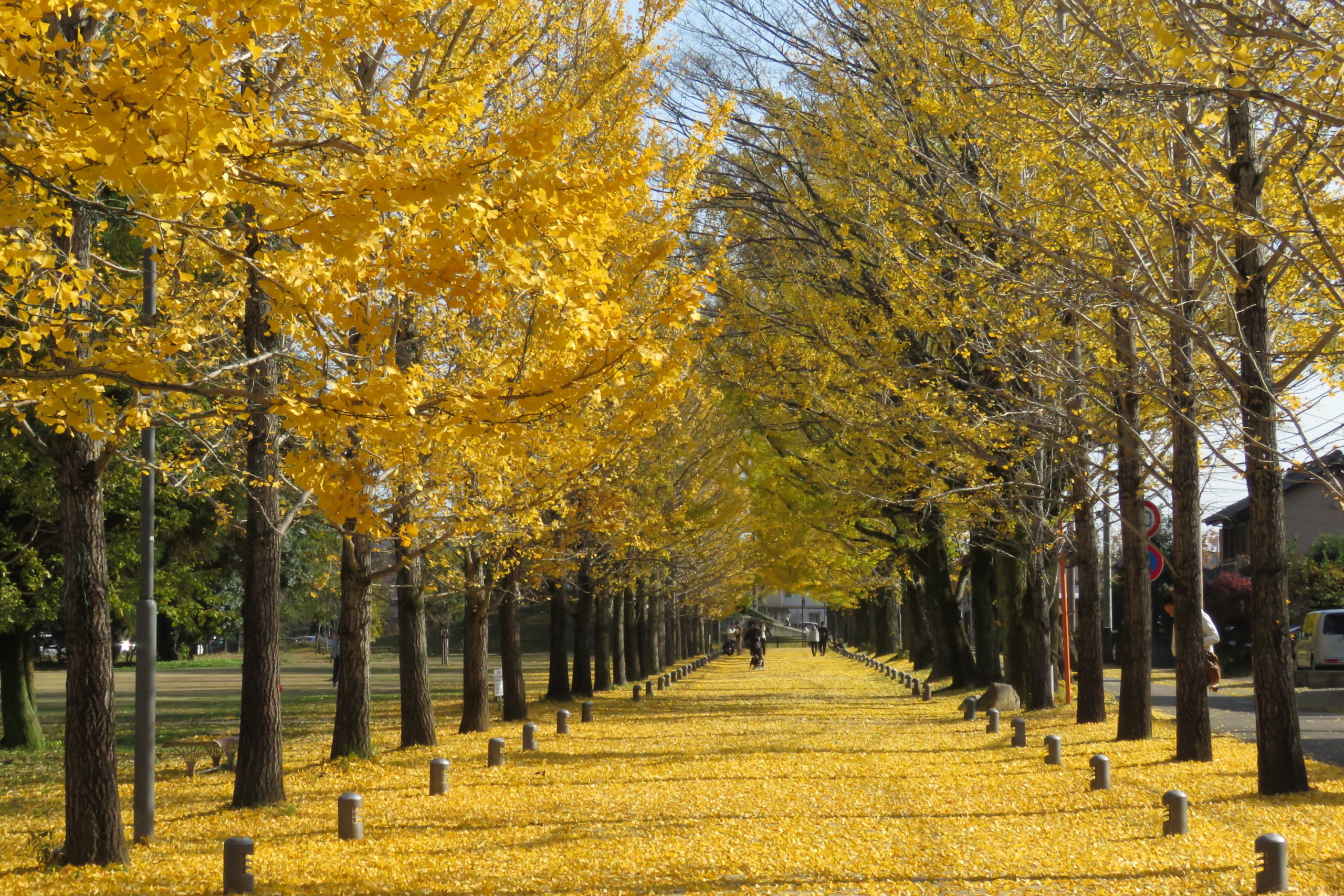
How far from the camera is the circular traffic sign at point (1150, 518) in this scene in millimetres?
16663

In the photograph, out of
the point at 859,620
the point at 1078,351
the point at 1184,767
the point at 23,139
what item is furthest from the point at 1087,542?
the point at 859,620

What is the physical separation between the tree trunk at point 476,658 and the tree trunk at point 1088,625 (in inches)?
345

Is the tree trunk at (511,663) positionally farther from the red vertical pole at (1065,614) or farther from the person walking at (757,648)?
the person walking at (757,648)

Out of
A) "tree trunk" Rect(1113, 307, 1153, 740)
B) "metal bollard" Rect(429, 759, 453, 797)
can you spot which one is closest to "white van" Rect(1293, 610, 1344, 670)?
"tree trunk" Rect(1113, 307, 1153, 740)

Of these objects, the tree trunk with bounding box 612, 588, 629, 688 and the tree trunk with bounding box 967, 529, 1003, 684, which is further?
the tree trunk with bounding box 612, 588, 629, 688

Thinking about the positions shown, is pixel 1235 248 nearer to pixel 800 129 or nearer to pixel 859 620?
pixel 800 129

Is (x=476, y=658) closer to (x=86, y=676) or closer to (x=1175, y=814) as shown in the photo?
(x=86, y=676)

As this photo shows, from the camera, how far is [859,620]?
7294 cm

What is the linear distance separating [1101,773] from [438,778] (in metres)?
6.49

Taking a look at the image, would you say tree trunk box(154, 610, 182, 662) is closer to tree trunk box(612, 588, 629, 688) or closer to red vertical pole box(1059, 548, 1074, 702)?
tree trunk box(612, 588, 629, 688)

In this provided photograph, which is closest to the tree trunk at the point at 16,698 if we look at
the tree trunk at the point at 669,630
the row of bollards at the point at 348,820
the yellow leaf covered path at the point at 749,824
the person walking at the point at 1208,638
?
the yellow leaf covered path at the point at 749,824

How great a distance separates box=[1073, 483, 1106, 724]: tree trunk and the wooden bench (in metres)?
11.6

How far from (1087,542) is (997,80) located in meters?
8.99

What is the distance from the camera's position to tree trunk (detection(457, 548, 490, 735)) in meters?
19.0
